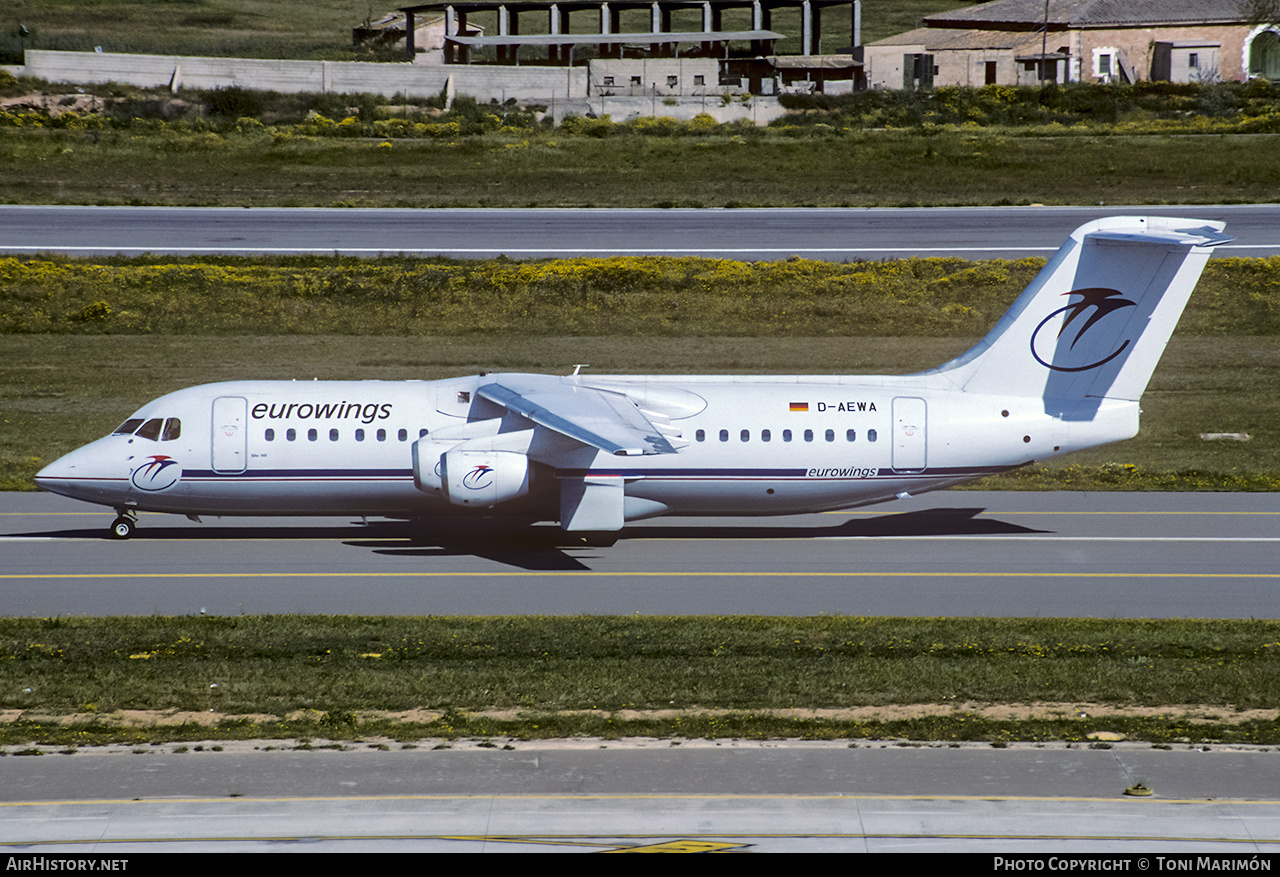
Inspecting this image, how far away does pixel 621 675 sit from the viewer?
58.2 ft

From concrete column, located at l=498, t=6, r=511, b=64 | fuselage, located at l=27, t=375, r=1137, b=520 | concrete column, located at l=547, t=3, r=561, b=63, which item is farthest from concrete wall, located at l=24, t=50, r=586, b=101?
fuselage, located at l=27, t=375, r=1137, b=520

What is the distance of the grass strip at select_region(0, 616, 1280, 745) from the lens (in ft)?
51.6

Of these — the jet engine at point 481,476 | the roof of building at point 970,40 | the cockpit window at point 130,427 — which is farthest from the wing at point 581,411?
the roof of building at point 970,40

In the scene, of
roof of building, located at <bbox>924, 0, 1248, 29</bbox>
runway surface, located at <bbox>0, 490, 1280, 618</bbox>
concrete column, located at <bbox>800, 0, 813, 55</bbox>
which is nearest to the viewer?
runway surface, located at <bbox>0, 490, 1280, 618</bbox>

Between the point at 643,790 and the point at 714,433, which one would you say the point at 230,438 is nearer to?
the point at 714,433

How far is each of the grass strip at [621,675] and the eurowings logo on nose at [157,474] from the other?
582 centimetres

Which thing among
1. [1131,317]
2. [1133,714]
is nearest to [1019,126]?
[1131,317]

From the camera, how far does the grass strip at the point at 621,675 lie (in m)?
15.7

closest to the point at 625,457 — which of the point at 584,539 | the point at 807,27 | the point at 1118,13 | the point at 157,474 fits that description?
the point at 584,539

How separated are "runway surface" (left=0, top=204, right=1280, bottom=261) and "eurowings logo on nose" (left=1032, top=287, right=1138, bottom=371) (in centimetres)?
2354

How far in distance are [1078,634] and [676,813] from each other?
9690 mm

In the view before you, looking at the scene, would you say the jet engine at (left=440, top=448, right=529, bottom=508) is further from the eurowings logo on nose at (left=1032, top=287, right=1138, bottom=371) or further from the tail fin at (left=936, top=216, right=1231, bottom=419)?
the eurowings logo on nose at (left=1032, top=287, right=1138, bottom=371)

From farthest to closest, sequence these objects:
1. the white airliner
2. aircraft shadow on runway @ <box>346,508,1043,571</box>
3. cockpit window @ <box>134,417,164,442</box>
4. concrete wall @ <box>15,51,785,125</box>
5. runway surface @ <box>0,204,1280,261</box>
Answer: concrete wall @ <box>15,51,785,125</box>, runway surface @ <box>0,204,1280,261</box>, cockpit window @ <box>134,417,164,442</box>, the white airliner, aircraft shadow on runway @ <box>346,508,1043,571</box>
